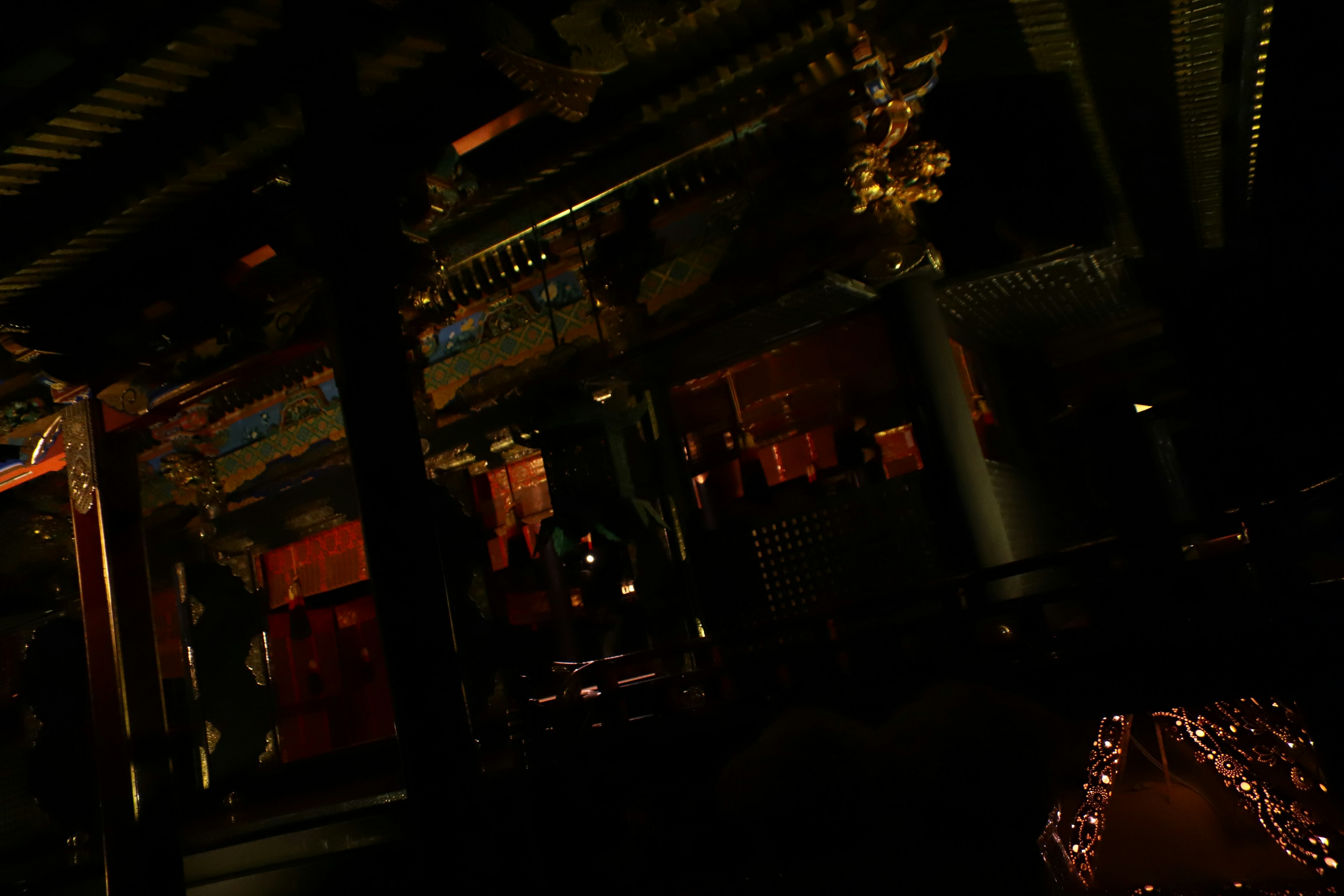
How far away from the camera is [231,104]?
15.5ft

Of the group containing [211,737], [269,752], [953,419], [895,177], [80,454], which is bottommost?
[269,752]

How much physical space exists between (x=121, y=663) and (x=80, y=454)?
1.83 m

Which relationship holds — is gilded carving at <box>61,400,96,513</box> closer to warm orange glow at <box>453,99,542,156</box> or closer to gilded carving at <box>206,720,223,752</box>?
gilded carving at <box>206,720,223,752</box>

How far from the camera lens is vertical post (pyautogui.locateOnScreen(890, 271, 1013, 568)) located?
252 inches

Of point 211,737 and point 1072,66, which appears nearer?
point 1072,66

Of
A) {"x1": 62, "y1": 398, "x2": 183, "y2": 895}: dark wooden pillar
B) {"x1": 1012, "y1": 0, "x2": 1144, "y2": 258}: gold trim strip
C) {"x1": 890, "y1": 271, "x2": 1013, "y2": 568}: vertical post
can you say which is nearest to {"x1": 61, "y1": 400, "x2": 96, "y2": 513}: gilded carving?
{"x1": 62, "y1": 398, "x2": 183, "y2": 895}: dark wooden pillar

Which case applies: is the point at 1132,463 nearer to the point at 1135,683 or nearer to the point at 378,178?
the point at 1135,683

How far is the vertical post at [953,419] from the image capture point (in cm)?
640

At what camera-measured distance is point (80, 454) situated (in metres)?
7.00

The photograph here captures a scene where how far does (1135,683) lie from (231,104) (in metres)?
5.65

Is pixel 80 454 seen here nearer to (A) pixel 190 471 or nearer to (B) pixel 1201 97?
(A) pixel 190 471

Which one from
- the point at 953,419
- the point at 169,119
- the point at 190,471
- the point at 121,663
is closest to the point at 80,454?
the point at 121,663

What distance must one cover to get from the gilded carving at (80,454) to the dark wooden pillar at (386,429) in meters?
4.13

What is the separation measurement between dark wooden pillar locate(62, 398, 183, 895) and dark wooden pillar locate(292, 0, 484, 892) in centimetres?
362
